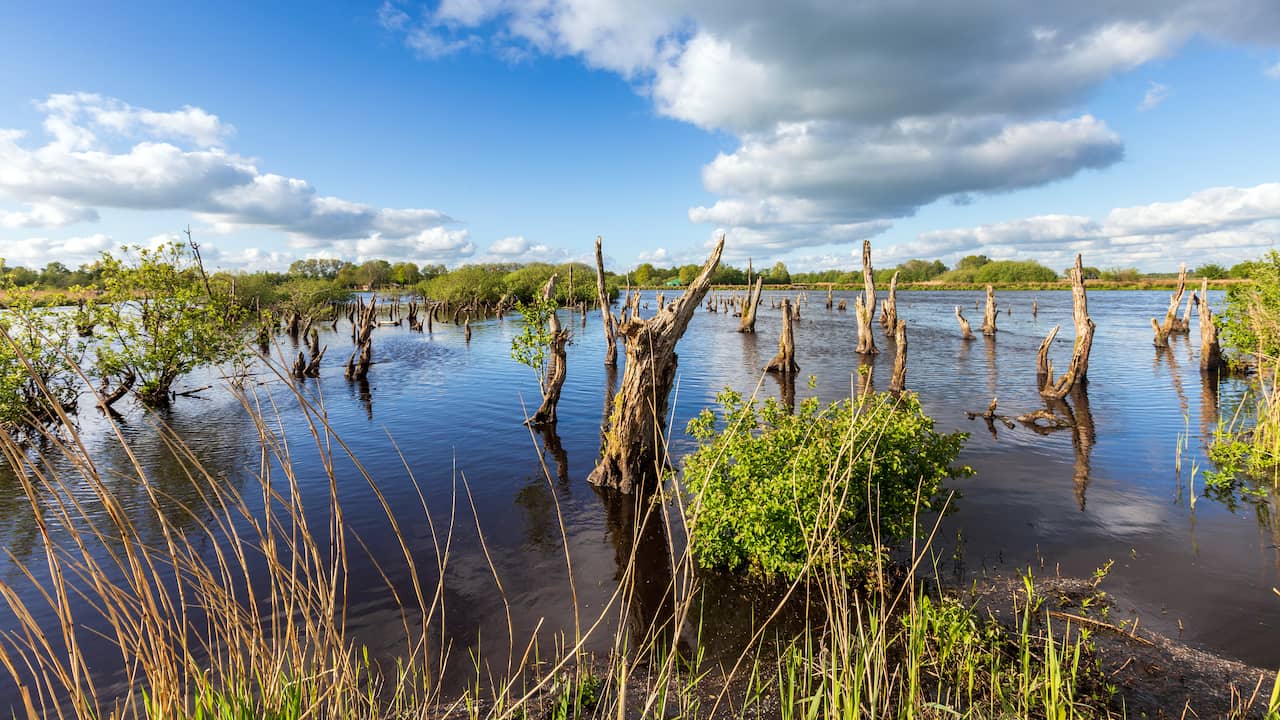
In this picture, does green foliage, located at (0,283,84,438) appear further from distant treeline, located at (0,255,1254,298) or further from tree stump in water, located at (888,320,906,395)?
tree stump in water, located at (888,320,906,395)

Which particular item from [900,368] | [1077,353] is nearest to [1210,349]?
[1077,353]

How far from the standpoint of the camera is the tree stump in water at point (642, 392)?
33.3 ft

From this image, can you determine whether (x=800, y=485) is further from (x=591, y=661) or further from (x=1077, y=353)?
(x=1077, y=353)

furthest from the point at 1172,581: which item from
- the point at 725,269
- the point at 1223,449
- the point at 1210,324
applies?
the point at 725,269

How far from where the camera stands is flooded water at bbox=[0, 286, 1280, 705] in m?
7.61

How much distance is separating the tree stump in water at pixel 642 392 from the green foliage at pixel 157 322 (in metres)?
13.0

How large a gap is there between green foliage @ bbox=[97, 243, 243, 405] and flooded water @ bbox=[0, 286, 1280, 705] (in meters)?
1.74

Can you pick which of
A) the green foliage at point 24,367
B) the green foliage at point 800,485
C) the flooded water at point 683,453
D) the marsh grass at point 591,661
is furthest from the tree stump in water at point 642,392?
the green foliage at point 24,367

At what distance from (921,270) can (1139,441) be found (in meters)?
161

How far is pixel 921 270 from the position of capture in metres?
159

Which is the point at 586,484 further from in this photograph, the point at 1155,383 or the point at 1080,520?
the point at 1155,383

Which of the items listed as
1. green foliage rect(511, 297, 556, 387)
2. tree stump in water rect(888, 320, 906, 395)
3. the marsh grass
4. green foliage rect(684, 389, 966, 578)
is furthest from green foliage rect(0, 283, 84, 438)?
tree stump in water rect(888, 320, 906, 395)

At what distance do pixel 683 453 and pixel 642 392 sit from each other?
4123mm

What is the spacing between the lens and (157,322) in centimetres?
1786
